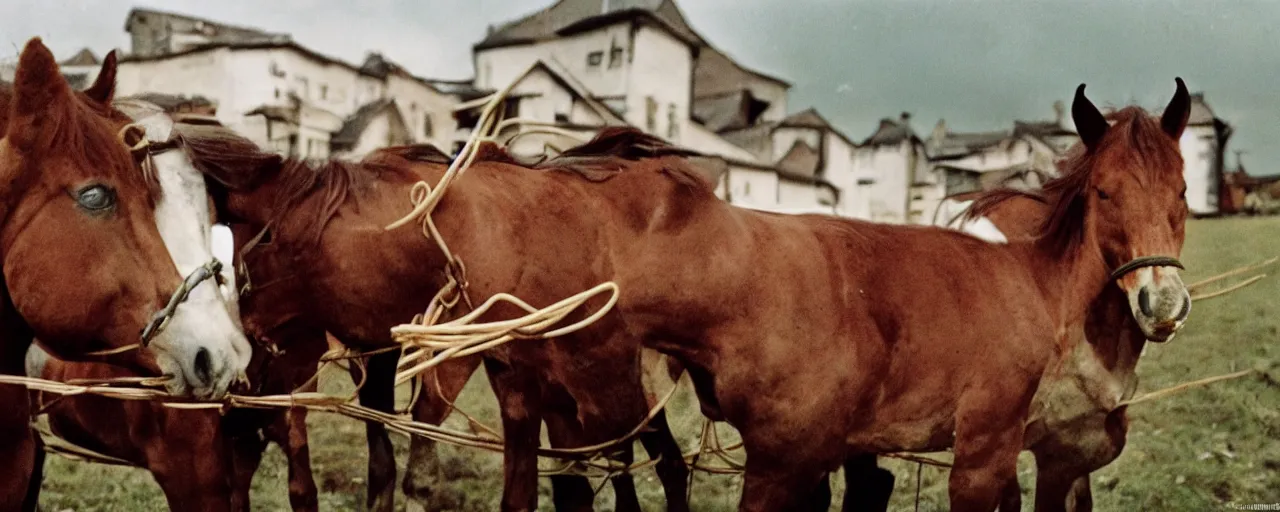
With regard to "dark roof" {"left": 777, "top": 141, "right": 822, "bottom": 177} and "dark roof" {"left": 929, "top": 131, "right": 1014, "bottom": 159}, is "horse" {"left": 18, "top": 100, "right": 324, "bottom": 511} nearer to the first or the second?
"dark roof" {"left": 929, "top": 131, "right": 1014, "bottom": 159}

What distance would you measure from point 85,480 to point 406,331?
474cm

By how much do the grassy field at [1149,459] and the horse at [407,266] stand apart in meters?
2.59

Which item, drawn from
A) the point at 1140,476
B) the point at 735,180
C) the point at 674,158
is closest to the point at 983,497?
the point at 674,158

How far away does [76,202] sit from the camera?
2.10 metres

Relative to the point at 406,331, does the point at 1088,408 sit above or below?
below

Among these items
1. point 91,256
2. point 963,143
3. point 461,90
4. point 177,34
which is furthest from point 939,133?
point 91,256

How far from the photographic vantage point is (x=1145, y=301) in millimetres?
3102

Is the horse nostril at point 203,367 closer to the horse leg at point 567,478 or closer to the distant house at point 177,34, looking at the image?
the horse leg at point 567,478

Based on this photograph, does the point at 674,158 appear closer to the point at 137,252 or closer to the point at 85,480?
the point at 137,252

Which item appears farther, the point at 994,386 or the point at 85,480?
the point at 85,480

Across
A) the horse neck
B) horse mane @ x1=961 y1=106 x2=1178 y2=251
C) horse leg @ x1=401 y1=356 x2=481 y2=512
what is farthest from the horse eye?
horse mane @ x1=961 y1=106 x2=1178 y2=251

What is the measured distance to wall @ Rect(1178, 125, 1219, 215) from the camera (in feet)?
24.7

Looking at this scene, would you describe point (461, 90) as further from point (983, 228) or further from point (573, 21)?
point (983, 228)

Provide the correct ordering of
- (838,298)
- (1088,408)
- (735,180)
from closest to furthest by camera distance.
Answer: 1. (838,298)
2. (1088,408)
3. (735,180)
